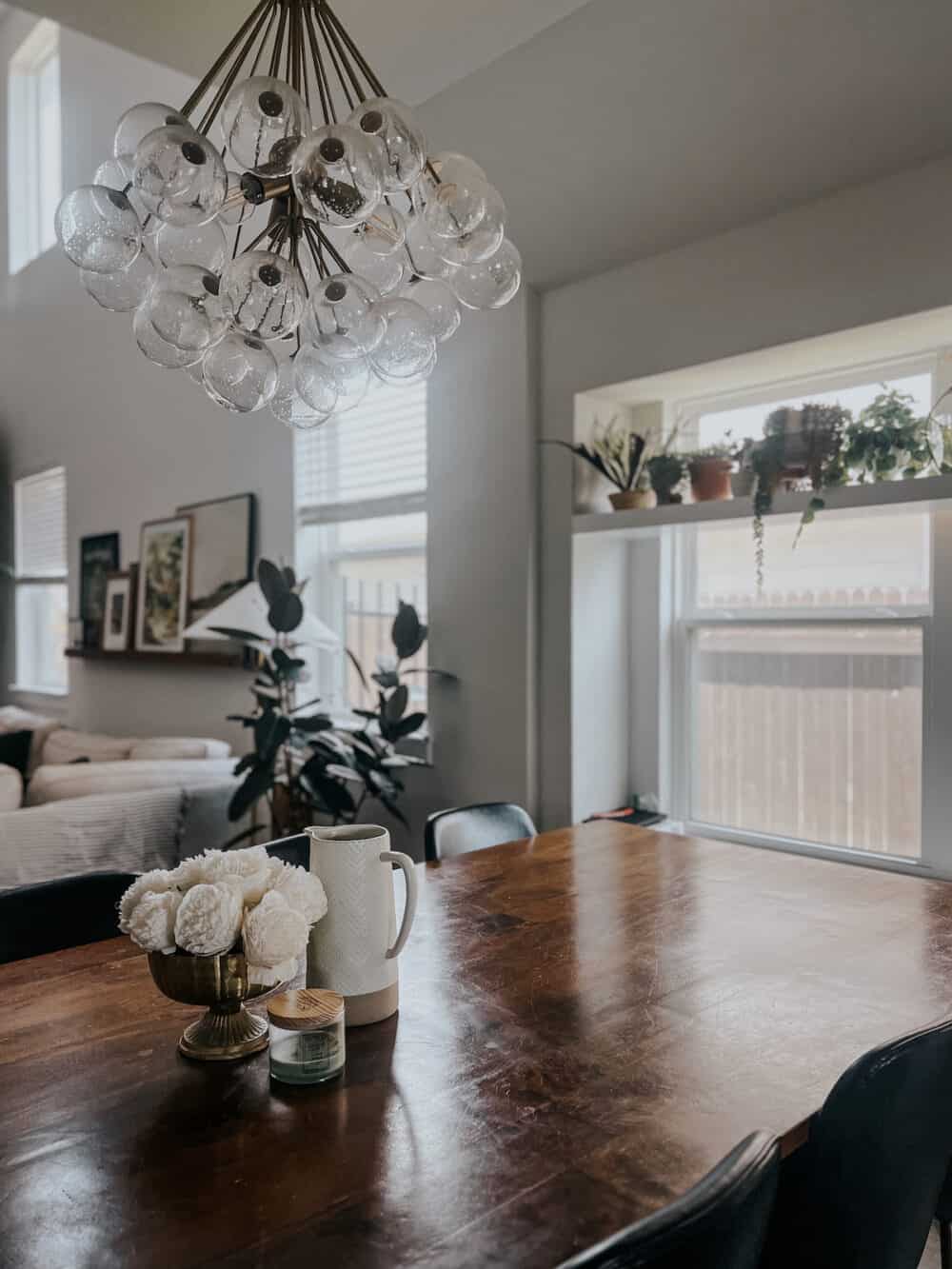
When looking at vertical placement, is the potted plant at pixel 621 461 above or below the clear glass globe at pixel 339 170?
below

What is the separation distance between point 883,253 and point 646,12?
2.74 ft

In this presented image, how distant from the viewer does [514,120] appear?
9.04 ft

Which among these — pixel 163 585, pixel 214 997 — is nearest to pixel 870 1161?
pixel 214 997

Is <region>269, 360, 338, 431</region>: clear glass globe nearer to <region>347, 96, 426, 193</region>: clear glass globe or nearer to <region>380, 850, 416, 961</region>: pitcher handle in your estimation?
<region>347, 96, 426, 193</region>: clear glass globe

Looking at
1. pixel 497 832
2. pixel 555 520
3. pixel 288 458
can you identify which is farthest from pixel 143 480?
pixel 497 832

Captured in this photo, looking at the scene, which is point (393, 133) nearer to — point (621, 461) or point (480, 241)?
point (480, 241)

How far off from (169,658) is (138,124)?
3936 millimetres

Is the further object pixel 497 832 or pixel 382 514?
pixel 382 514

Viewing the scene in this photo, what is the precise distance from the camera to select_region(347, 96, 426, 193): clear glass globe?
55.0 inches

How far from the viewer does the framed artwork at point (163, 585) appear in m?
5.04

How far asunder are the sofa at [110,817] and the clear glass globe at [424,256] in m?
1.82

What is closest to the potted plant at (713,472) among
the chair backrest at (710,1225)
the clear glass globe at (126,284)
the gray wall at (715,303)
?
the gray wall at (715,303)

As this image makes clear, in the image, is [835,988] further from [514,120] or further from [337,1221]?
[514,120]

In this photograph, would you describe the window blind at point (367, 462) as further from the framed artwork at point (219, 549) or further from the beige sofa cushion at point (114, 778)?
the beige sofa cushion at point (114, 778)
